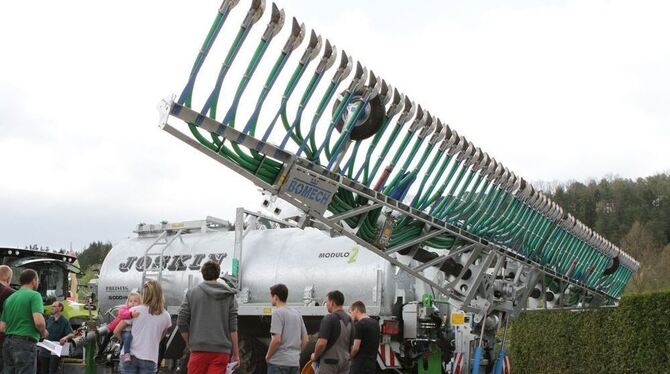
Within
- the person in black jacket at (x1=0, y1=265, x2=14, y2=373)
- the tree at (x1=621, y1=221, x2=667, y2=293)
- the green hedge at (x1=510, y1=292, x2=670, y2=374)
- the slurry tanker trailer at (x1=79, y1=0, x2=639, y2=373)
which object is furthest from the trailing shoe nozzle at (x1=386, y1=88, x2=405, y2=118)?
the tree at (x1=621, y1=221, x2=667, y2=293)

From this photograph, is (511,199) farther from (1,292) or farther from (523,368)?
(1,292)

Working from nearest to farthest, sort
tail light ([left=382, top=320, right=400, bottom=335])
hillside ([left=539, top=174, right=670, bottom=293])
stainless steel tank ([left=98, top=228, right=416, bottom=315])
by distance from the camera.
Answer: tail light ([left=382, top=320, right=400, bottom=335]) < stainless steel tank ([left=98, top=228, right=416, bottom=315]) < hillside ([left=539, top=174, right=670, bottom=293])

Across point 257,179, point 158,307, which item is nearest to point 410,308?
point 257,179

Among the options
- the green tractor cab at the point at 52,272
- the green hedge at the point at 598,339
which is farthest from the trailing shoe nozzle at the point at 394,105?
the green tractor cab at the point at 52,272

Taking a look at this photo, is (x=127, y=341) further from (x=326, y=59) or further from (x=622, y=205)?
(x=622, y=205)

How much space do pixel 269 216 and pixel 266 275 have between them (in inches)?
56.7

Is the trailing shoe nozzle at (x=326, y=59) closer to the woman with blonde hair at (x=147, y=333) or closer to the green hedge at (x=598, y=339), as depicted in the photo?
the woman with blonde hair at (x=147, y=333)

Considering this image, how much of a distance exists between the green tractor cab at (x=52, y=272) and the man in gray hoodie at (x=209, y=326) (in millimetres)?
8429

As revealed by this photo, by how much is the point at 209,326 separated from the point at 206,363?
325 millimetres

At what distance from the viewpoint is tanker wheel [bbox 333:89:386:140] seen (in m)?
9.42

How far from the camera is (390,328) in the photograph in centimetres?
1050

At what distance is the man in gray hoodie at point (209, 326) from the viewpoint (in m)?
6.94

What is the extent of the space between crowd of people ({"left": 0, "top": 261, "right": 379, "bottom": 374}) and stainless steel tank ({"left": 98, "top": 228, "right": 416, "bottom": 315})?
2.23m

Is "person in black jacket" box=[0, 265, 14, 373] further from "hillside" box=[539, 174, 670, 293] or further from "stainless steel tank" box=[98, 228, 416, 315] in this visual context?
"hillside" box=[539, 174, 670, 293]
